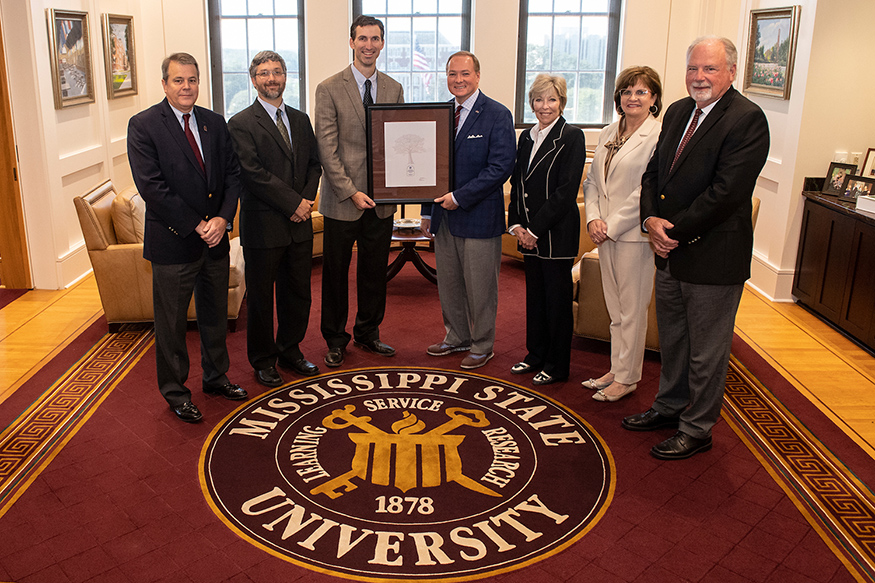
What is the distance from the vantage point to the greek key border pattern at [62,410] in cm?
357

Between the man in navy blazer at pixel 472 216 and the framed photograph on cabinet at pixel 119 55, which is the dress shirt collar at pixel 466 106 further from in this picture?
the framed photograph on cabinet at pixel 119 55

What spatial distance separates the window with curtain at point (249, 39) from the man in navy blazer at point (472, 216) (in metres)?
4.51

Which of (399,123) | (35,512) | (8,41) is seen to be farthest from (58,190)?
(35,512)

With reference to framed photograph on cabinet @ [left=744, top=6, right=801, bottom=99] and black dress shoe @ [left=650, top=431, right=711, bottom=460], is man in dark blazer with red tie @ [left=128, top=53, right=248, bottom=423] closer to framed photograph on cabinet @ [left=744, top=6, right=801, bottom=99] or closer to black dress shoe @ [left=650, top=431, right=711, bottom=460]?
black dress shoe @ [left=650, top=431, right=711, bottom=460]

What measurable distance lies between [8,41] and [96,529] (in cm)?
468

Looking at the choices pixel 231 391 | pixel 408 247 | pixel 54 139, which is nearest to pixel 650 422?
pixel 231 391

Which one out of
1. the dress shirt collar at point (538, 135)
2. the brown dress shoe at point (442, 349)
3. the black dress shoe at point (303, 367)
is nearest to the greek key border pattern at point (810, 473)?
the brown dress shoe at point (442, 349)

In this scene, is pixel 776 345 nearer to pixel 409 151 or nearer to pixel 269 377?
pixel 409 151

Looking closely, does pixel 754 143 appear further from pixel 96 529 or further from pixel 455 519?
pixel 96 529

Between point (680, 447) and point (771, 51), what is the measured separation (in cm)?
450

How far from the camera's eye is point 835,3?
5.91m

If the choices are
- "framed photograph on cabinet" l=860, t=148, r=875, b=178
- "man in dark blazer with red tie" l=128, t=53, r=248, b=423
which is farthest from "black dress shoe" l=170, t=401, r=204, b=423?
"framed photograph on cabinet" l=860, t=148, r=875, b=178

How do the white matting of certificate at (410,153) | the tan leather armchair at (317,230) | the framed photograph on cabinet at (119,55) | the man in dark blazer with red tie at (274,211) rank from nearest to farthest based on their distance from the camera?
the man in dark blazer with red tie at (274,211)
the white matting of certificate at (410,153)
the tan leather armchair at (317,230)
the framed photograph on cabinet at (119,55)

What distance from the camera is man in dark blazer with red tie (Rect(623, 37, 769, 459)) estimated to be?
3.39 m
